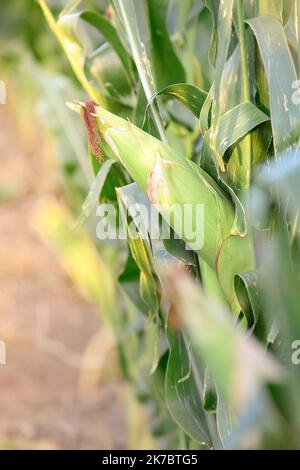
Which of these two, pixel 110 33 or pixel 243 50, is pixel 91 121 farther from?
pixel 110 33

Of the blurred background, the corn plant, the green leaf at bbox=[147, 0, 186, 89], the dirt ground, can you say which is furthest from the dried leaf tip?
the dirt ground

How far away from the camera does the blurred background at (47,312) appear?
144 cm

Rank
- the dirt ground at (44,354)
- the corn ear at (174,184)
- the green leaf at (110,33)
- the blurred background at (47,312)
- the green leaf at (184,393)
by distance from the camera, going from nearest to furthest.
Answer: the corn ear at (174,184) → the green leaf at (184,393) → the green leaf at (110,33) → the blurred background at (47,312) → the dirt ground at (44,354)

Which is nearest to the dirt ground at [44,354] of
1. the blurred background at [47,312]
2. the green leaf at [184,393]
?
the blurred background at [47,312]

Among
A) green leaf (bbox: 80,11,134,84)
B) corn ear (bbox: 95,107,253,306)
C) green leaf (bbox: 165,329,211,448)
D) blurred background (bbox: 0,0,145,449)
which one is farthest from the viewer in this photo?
blurred background (bbox: 0,0,145,449)

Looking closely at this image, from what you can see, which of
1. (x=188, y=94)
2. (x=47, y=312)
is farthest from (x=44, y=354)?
(x=188, y=94)

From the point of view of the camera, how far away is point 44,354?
6.48 ft

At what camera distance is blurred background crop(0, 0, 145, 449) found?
1444 millimetres

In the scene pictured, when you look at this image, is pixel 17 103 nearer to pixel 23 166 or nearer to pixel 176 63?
pixel 23 166

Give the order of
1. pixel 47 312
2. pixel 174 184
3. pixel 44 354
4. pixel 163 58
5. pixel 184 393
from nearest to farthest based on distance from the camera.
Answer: pixel 174 184 → pixel 184 393 → pixel 163 58 → pixel 44 354 → pixel 47 312

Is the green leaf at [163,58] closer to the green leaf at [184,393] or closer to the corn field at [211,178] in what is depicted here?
the corn field at [211,178]

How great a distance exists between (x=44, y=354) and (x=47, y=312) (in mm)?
267

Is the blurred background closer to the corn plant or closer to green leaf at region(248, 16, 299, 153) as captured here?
the corn plant

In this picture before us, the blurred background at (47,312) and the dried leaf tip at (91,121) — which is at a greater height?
the dried leaf tip at (91,121)
